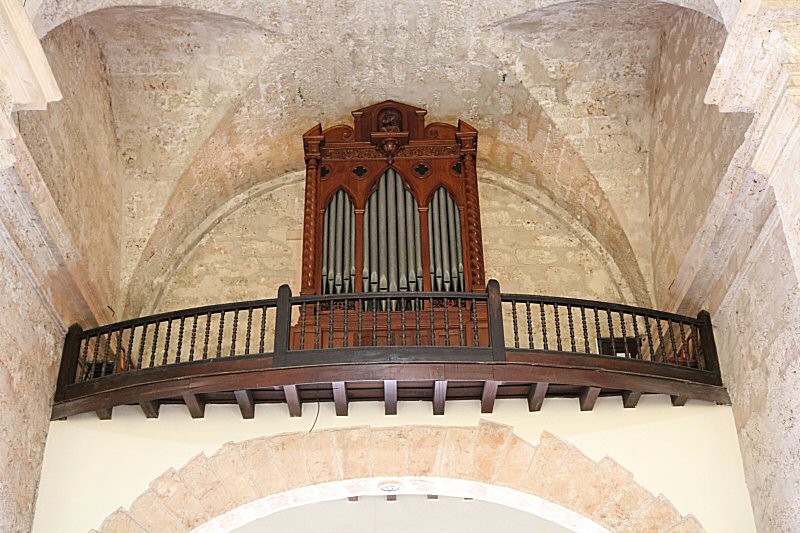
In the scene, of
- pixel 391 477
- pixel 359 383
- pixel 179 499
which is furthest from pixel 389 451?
pixel 179 499

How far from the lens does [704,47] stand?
7855 mm

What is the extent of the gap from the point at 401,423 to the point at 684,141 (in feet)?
11.4

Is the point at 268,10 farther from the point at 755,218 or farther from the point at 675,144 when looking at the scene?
the point at 755,218

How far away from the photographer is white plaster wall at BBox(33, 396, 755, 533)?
294 inches

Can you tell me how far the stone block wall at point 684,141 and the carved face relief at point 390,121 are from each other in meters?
2.50

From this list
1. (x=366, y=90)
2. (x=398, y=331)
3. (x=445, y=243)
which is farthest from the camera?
(x=366, y=90)

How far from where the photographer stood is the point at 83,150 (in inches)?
333

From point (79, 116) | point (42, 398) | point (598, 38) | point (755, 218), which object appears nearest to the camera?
point (755, 218)

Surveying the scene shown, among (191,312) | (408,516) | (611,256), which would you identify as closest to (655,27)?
(611,256)

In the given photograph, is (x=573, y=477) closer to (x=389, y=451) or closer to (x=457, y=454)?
(x=457, y=454)

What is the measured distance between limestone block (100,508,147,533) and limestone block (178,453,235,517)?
1.58 feet

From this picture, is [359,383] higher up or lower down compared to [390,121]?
lower down

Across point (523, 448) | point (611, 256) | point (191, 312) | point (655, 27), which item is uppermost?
point (655, 27)

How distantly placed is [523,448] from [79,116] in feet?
15.5
